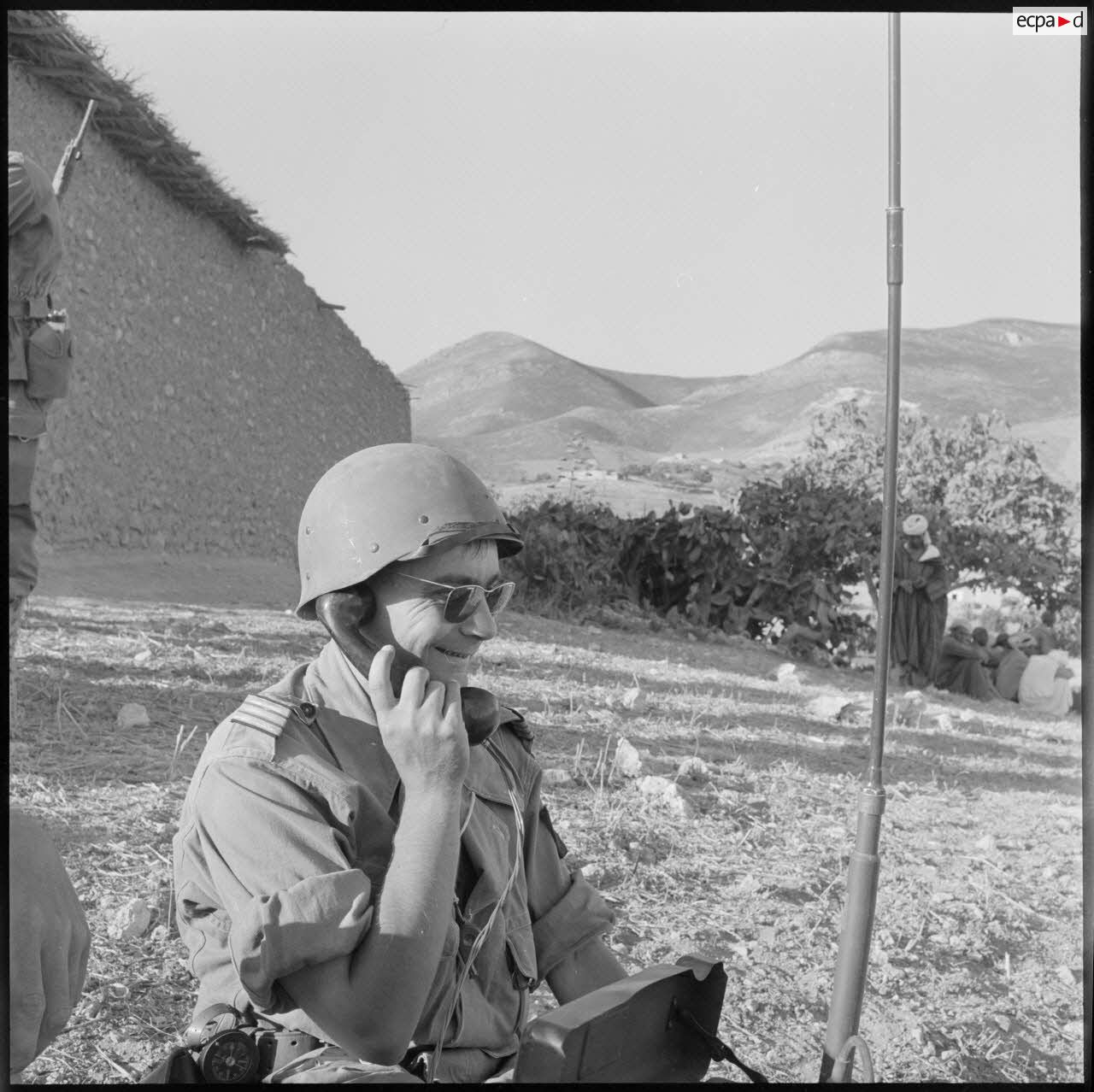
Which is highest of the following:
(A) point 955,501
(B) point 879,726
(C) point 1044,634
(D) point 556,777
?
(A) point 955,501

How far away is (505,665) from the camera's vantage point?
7398 millimetres

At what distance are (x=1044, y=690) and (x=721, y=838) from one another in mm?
7557

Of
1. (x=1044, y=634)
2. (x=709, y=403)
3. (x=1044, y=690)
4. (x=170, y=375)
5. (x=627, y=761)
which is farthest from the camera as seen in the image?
(x=709, y=403)

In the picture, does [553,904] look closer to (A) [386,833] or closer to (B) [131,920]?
(A) [386,833]

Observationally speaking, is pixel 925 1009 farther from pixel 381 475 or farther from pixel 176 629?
pixel 176 629

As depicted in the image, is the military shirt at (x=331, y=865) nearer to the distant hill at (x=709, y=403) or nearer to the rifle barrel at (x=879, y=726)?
the rifle barrel at (x=879, y=726)

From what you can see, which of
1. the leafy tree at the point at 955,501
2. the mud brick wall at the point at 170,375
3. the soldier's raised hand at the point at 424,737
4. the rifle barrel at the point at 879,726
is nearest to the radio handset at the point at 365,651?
the soldier's raised hand at the point at 424,737

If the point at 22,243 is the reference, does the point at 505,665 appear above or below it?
below

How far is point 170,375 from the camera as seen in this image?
10406 millimetres

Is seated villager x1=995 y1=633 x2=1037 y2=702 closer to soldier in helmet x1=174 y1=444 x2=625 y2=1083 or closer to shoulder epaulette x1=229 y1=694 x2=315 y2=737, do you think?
soldier in helmet x1=174 y1=444 x2=625 y2=1083

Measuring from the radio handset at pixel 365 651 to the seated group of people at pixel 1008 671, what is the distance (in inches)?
390

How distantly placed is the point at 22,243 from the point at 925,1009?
3.17 meters

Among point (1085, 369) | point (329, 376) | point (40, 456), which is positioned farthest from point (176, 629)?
point (329, 376)

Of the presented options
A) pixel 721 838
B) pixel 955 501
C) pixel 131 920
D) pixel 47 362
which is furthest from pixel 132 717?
pixel 955 501
